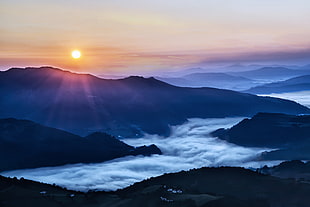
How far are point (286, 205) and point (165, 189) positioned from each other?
4441 cm

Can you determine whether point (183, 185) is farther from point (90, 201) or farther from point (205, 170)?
point (90, 201)

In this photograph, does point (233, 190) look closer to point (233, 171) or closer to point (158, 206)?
point (233, 171)

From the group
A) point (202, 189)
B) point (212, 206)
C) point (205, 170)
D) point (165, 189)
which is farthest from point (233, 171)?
point (212, 206)

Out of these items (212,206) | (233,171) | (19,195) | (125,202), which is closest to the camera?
(212,206)

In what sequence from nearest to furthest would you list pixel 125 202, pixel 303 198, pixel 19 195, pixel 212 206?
pixel 212 206
pixel 303 198
pixel 125 202
pixel 19 195

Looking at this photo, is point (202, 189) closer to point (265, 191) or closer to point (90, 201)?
point (265, 191)

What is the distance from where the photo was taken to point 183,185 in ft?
531

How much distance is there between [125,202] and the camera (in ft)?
472

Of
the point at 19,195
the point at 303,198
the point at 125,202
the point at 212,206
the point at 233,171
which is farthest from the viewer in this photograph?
the point at 233,171

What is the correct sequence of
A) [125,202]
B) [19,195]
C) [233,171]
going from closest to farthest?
1. [125,202]
2. [19,195]
3. [233,171]

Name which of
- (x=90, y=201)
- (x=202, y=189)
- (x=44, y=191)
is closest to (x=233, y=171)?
(x=202, y=189)

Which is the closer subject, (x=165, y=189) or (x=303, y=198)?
(x=303, y=198)

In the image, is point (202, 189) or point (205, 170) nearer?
point (202, 189)

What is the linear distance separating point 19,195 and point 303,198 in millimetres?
107988
